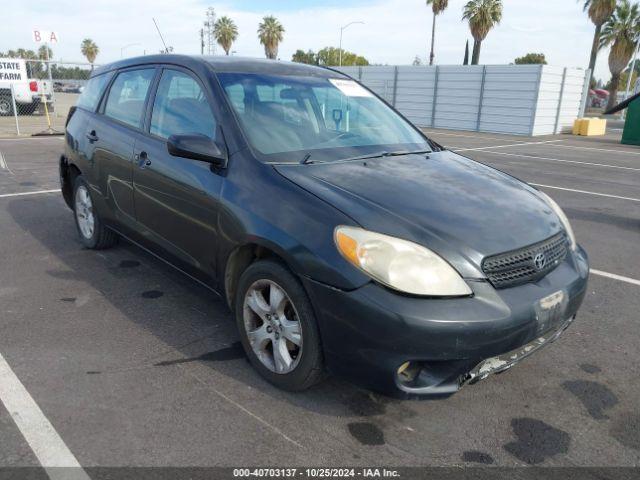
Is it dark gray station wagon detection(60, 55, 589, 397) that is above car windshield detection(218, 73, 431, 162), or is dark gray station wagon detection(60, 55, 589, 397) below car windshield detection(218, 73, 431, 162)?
below

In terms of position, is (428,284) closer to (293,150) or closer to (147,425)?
(293,150)

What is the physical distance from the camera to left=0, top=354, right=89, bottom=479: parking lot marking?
7.48 ft

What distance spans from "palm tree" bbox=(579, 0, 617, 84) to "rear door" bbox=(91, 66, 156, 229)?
37.5 m

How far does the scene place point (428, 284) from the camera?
2318 mm

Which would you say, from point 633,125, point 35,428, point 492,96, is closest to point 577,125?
point 492,96

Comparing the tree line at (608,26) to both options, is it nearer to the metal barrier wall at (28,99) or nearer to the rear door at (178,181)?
the metal barrier wall at (28,99)

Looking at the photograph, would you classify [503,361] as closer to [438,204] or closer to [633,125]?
[438,204]

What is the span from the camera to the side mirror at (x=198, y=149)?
2.94m

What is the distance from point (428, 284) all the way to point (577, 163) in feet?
41.4

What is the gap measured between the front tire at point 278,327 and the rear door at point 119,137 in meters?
1.56

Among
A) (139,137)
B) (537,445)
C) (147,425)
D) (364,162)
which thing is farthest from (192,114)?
(537,445)

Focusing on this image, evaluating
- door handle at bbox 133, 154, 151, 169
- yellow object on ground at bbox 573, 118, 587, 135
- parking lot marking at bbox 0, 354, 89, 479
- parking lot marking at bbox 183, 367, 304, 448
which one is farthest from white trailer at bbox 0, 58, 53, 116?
yellow object on ground at bbox 573, 118, 587, 135

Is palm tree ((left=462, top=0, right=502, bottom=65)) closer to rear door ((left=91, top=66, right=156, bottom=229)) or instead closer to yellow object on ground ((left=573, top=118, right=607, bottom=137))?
yellow object on ground ((left=573, top=118, right=607, bottom=137))

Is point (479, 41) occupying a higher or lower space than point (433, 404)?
higher
